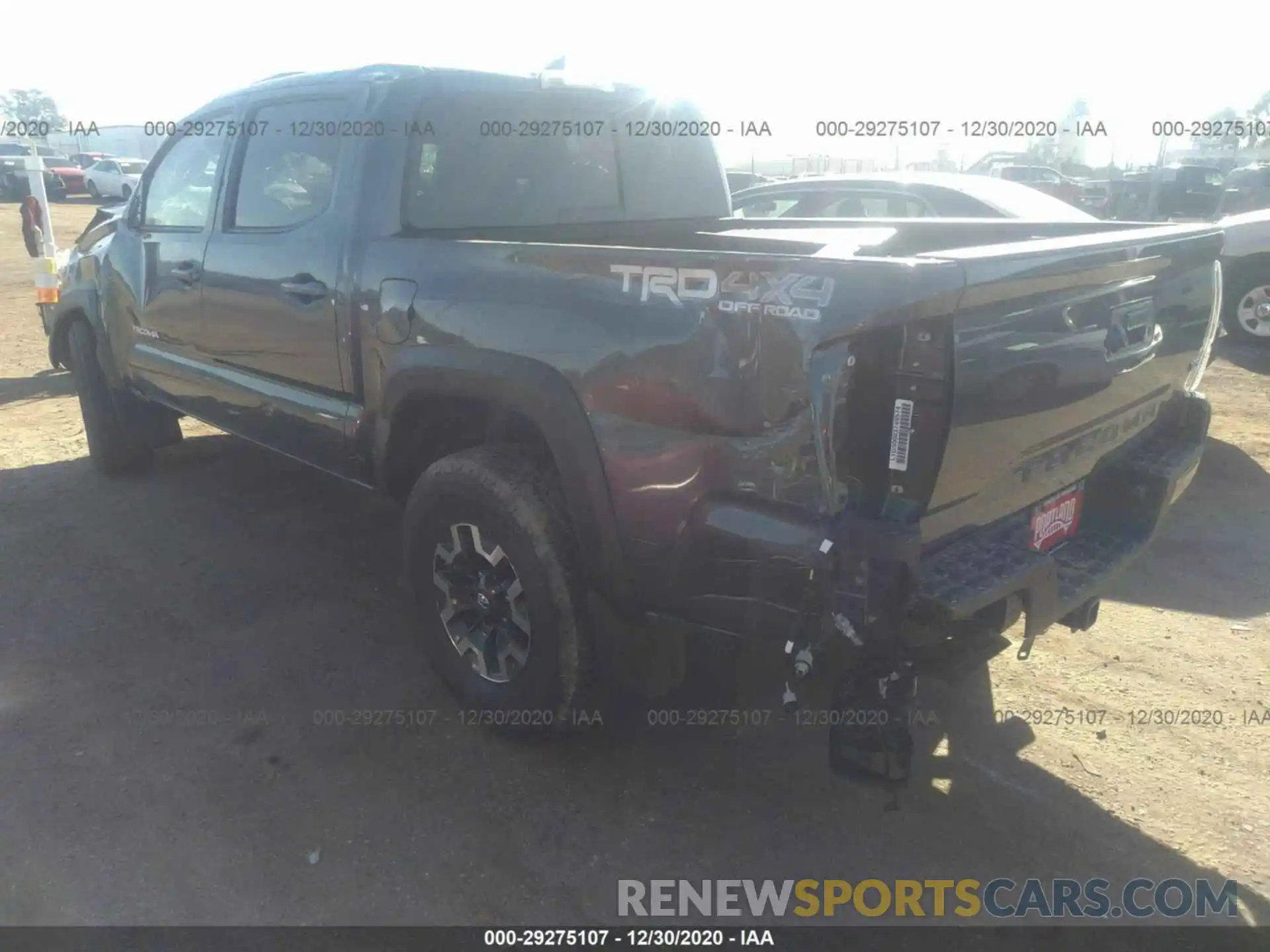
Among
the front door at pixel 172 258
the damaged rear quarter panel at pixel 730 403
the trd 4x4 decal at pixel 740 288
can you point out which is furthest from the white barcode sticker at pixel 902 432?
the front door at pixel 172 258

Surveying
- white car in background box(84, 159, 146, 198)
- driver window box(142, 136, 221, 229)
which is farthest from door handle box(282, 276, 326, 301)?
white car in background box(84, 159, 146, 198)

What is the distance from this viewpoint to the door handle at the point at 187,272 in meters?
4.30

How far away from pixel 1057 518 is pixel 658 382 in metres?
1.27

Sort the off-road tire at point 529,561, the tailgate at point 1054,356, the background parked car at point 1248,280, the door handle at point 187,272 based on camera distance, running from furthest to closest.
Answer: the background parked car at point 1248,280 < the door handle at point 187,272 < the off-road tire at point 529,561 < the tailgate at point 1054,356

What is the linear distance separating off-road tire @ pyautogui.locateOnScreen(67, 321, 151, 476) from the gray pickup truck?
4.70 feet

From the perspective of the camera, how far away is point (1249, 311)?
9289mm

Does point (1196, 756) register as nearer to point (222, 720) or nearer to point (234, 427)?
point (222, 720)

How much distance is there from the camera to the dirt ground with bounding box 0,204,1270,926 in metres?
2.64

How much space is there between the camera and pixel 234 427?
4.41 meters

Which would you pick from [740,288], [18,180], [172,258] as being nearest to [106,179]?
[18,180]

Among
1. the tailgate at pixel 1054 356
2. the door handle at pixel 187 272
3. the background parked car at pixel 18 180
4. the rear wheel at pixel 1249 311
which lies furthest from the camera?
the background parked car at pixel 18 180

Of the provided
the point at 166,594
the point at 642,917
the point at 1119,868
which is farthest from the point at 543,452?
the point at 166,594

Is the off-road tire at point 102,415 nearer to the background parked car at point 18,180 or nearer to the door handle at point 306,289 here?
the door handle at point 306,289

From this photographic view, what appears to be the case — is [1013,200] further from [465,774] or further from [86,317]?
[86,317]
